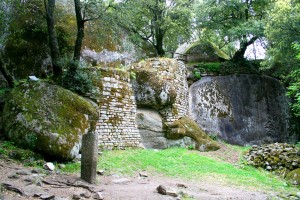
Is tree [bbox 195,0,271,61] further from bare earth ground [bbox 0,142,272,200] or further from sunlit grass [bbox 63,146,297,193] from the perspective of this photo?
bare earth ground [bbox 0,142,272,200]

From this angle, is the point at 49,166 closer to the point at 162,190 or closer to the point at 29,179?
the point at 29,179

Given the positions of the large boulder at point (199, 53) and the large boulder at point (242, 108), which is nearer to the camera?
the large boulder at point (242, 108)

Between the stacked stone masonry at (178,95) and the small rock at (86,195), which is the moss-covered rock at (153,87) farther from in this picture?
the small rock at (86,195)

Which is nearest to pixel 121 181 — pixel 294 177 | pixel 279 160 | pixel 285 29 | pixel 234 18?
pixel 294 177

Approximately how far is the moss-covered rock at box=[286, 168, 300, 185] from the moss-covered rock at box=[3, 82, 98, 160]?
7187 millimetres

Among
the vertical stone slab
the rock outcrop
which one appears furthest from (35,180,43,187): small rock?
the rock outcrop

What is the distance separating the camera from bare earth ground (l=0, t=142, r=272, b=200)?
545 cm

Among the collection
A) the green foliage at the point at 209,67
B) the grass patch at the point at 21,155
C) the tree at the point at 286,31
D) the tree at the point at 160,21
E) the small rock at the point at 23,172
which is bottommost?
the small rock at the point at 23,172

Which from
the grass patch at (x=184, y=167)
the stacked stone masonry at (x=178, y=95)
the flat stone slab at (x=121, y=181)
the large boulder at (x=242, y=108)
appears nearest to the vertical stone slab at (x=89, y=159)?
the flat stone slab at (x=121, y=181)

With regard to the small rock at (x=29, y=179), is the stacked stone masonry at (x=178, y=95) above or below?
above

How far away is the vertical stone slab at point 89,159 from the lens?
672cm

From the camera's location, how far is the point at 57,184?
6.02 m

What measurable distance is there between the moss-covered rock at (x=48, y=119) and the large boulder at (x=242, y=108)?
8464 mm

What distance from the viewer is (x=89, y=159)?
6.84 metres
